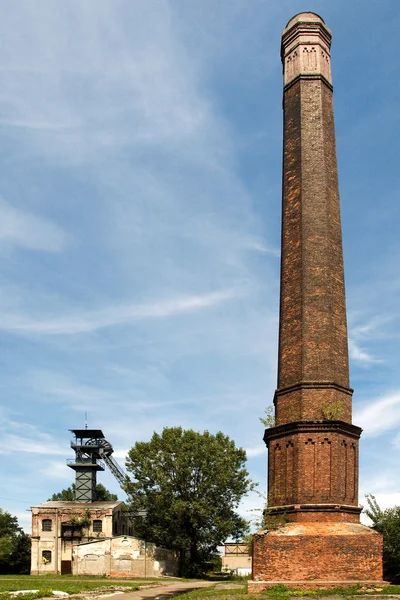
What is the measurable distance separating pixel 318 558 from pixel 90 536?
29354 millimetres

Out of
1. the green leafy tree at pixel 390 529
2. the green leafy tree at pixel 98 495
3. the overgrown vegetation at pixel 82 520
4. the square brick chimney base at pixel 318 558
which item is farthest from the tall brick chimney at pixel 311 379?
the green leafy tree at pixel 98 495

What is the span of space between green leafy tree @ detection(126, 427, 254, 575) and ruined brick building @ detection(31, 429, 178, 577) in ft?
5.36

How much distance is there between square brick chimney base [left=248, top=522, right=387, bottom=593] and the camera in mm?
15188

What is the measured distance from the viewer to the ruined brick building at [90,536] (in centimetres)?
3669

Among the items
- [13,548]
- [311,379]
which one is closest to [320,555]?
[311,379]

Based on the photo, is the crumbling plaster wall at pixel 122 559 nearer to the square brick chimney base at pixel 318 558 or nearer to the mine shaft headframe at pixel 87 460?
the mine shaft headframe at pixel 87 460

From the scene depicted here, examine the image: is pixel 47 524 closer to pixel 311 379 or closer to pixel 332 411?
pixel 311 379

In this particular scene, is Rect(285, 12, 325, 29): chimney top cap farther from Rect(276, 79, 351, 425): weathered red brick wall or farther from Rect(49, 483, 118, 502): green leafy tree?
Rect(49, 483, 118, 502): green leafy tree

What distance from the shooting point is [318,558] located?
15.4 metres

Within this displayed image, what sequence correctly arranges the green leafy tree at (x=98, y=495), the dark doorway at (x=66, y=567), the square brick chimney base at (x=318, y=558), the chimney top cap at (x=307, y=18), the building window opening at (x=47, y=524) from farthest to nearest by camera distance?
the green leafy tree at (x=98, y=495), the building window opening at (x=47, y=524), the dark doorway at (x=66, y=567), the chimney top cap at (x=307, y=18), the square brick chimney base at (x=318, y=558)

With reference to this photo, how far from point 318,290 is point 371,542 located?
7.17 meters

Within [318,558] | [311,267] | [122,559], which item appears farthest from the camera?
[122,559]

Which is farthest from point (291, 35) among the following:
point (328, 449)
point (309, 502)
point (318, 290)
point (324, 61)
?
point (309, 502)

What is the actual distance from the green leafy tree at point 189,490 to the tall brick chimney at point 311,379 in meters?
20.2
